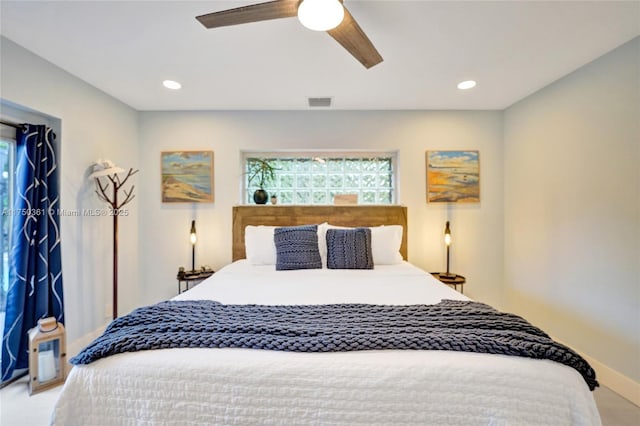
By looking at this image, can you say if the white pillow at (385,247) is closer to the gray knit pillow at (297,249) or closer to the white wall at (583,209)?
the gray knit pillow at (297,249)

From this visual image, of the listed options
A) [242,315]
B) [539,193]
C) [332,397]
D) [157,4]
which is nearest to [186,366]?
[242,315]

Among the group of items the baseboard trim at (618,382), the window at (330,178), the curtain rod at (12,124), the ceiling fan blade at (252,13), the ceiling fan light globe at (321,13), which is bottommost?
the baseboard trim at (618,382)

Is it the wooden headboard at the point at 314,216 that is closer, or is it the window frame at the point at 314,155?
the wooden headboard at the point at 314,216

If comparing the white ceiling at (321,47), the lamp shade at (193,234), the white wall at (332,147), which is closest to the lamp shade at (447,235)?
the white wall at (332,147)

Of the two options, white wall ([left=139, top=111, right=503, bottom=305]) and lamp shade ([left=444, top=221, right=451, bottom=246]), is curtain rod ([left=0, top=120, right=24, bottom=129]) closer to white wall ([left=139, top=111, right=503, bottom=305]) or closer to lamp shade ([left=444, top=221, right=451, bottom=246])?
white wall ([left=139, top=111, right=503, bottom=305])

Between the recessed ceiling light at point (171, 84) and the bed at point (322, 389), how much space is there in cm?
220

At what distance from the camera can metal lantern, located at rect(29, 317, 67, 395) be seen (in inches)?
73.5

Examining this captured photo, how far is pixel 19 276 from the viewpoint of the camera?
1.97 metres

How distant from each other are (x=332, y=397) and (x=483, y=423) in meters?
0.51

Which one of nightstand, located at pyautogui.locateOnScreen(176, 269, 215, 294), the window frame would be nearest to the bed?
nightstand, located at pyautogui.locateOnScreen(176, 269, 215, 294)

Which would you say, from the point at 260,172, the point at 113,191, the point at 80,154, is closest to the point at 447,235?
the point at 260,172

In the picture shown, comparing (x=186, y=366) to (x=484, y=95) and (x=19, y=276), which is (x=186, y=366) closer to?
(x=19, y=276)

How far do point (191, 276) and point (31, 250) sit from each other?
120cm

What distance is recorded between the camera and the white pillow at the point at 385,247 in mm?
2605
